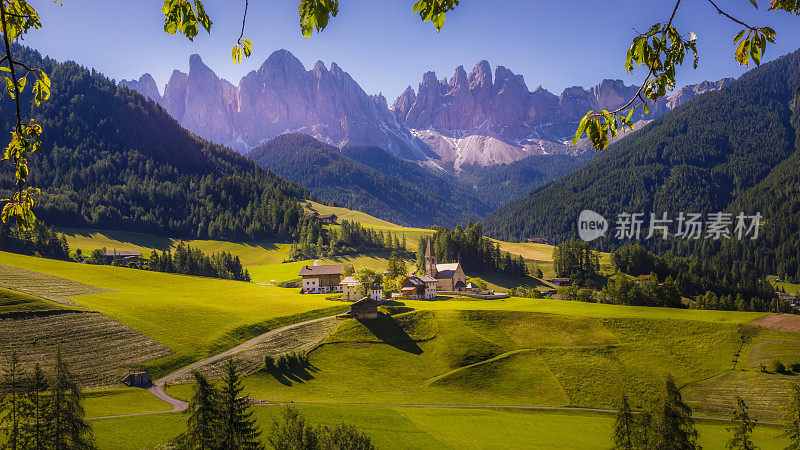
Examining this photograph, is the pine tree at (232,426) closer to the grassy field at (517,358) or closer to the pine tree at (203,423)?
the pine tree at (203,423)

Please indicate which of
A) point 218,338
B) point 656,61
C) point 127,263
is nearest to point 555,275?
point 218,338

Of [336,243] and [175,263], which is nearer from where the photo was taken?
[175,263]

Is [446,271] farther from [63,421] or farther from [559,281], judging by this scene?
[63,421]

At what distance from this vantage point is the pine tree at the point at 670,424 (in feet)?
123

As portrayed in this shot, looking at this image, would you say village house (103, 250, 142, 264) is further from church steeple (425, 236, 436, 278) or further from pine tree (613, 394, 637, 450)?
pine tree (613, 394, 637, 450)

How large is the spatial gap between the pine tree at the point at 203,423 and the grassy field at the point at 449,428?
34.5 ft

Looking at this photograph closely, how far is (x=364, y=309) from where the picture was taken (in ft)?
289

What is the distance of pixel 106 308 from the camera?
74.8 metres

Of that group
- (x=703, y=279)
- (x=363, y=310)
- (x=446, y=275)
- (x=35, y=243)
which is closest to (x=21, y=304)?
(x=363, y=310)

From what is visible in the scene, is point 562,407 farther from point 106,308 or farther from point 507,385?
point 106,308

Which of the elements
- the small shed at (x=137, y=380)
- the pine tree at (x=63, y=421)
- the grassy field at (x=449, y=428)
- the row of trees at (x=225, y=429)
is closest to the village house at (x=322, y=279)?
the small shed at (x=137, y=380)

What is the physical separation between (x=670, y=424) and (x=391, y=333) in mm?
52747

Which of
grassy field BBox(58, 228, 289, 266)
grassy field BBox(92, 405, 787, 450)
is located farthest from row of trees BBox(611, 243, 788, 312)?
grassy field BBox(58, 228, 289, 266)

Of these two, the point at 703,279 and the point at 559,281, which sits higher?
the point at 703,279
